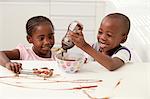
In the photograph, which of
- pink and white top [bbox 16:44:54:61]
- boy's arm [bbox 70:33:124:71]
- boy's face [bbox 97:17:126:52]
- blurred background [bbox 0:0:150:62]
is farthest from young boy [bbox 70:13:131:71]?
blurred background [bbox 0:0:150:62]

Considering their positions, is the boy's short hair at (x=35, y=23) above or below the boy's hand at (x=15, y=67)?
above

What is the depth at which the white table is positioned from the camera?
2.83 feet

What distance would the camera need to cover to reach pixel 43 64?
3.62ft

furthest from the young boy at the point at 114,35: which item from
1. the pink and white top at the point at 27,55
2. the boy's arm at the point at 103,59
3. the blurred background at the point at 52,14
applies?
the blurred background at the point at 52,14

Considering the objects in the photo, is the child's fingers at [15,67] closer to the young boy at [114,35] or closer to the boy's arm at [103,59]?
the boy's arm at [103,59]

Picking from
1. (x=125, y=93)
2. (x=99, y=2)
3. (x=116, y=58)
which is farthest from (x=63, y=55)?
(x=99, y=2)

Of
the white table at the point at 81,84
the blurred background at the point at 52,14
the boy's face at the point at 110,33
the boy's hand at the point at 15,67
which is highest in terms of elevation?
the boy's face at the point at 110,33

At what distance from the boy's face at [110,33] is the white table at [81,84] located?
214 millimetres

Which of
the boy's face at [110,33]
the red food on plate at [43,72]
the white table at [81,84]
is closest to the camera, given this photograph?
the white table at [81,84]

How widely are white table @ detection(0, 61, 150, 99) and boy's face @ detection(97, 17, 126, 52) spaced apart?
8.4 inches

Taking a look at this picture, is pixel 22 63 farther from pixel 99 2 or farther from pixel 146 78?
pixel 99 2

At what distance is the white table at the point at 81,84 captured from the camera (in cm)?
86

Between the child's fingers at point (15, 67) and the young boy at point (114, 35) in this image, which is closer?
the child's fingers at point (15, 67)

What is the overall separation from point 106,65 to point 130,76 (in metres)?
0.09
